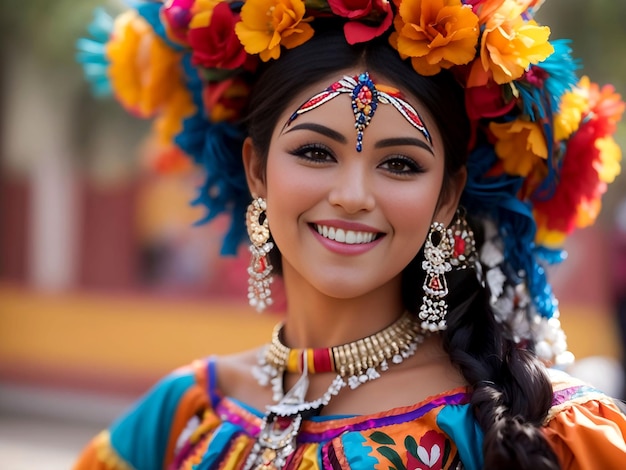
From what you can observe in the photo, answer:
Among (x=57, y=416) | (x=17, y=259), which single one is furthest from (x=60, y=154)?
(x=57, y=416)

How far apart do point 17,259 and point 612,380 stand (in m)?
7.57

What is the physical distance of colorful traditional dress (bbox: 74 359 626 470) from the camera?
2.15 metres

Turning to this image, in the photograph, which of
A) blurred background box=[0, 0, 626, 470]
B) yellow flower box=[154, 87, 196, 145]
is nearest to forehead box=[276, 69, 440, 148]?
yellow flower box=[154, 87, 196, 145]

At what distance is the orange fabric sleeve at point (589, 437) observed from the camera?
2.11 metres

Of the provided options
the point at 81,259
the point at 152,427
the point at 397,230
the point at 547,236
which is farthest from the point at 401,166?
the point at 81,259

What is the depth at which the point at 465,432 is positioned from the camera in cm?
223

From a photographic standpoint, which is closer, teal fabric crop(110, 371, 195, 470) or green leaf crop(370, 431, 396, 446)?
green leaf crop(370, 431, 396, 446)

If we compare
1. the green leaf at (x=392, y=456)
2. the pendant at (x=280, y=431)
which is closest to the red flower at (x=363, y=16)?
the pendant at (x=280, y=431)

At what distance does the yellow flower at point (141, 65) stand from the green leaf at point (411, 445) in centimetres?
140

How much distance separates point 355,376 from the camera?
249 centimetres

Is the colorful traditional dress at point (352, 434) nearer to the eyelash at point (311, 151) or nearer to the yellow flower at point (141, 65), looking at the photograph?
the eyelash at point (311, 151)

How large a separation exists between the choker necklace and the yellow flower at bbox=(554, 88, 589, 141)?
0.67m

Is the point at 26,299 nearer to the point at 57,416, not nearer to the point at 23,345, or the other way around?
the point at 23,345

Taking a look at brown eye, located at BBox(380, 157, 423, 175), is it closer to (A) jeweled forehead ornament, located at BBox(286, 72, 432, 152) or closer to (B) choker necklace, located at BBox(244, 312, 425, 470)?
(A) jeweled forehead ornament, located at BBox(286, 72, 432, 152)
